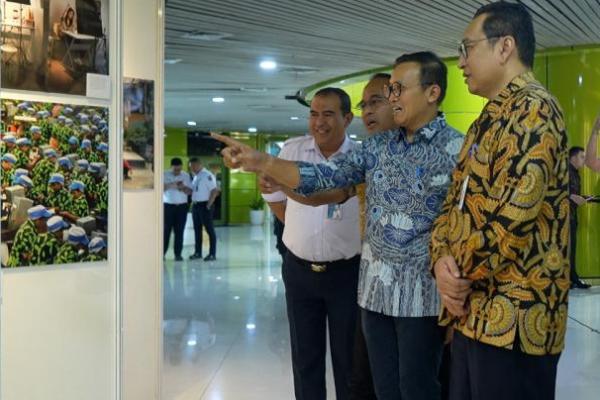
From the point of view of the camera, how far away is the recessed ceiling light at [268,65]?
812 cm

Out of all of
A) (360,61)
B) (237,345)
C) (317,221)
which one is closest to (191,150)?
(360,61)

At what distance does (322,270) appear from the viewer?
2.60 meters

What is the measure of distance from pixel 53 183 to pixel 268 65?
21.7 ft

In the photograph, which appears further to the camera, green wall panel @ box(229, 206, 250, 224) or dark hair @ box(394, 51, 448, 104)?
green wall panel @ box(229, 206, 250, 224)

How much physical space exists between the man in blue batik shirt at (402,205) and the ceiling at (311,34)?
350cm

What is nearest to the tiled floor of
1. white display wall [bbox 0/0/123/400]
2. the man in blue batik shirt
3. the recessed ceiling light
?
white display wall [bbox 0/0/123/400]

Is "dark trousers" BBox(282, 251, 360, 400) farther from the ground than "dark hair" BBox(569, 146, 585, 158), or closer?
closer

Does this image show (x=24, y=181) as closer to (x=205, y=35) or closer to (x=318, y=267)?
(x=318, y=267)

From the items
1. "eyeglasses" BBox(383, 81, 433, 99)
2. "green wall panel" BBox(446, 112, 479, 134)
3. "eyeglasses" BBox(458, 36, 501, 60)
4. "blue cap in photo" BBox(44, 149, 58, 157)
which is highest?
"green wall panel" BBox(446, 112, 479, 134)

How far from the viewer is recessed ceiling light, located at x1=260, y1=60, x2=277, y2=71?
26.6 ft

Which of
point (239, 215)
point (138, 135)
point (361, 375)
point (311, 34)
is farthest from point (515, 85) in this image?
point (239, 215)

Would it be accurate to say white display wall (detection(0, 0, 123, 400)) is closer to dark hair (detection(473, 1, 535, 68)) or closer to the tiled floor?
dark hair (detection(473, 1, 535, 68))

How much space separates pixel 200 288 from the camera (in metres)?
7.27

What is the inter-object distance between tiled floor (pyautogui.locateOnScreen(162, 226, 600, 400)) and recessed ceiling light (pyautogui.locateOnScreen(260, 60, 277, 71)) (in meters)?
2.74
